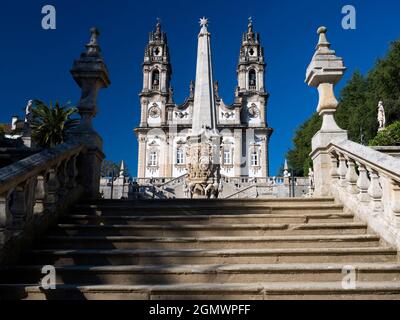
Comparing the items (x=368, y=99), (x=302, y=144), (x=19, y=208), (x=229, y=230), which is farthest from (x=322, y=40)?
(x=302, y=144)

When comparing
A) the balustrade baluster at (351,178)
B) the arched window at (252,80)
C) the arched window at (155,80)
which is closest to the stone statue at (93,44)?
the balustrade baluster at (351,178)

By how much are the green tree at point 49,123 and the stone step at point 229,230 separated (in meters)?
26.9

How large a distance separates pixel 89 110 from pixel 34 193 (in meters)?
2.44

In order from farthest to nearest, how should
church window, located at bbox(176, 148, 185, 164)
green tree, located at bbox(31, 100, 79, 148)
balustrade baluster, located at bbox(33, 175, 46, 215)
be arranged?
1. church window, located at bbox(176, 148, 185, 164)
2. green tree, located at bbox(31, 100, 79, 148)
3. balustrade baluster, located at bbox(33, 175, 46, 215)

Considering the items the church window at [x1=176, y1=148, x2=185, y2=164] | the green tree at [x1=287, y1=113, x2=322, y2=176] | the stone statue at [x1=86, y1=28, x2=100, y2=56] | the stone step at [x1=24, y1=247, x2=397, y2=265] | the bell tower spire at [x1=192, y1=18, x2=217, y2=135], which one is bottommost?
the stone step at [x1=24, y1=247, x2=397, y2=265]

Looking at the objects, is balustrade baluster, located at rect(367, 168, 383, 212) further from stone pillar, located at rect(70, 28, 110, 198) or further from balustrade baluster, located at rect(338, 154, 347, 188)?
stone pillar, located at rect(70, 28, 110, 198)

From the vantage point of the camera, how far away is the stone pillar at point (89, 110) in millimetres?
6441

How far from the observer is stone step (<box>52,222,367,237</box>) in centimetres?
471

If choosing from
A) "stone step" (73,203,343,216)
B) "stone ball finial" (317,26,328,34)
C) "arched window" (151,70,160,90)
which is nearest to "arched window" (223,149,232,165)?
"arched window" (151,70,160,90)

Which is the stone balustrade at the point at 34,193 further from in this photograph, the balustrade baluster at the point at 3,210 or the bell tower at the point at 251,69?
the bell tower at the point at 251,69

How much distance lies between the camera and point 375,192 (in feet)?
15.0

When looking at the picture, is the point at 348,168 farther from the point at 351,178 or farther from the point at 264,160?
the point at 264,160

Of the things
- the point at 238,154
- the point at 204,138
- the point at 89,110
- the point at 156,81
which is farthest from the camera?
the point at 156,81
